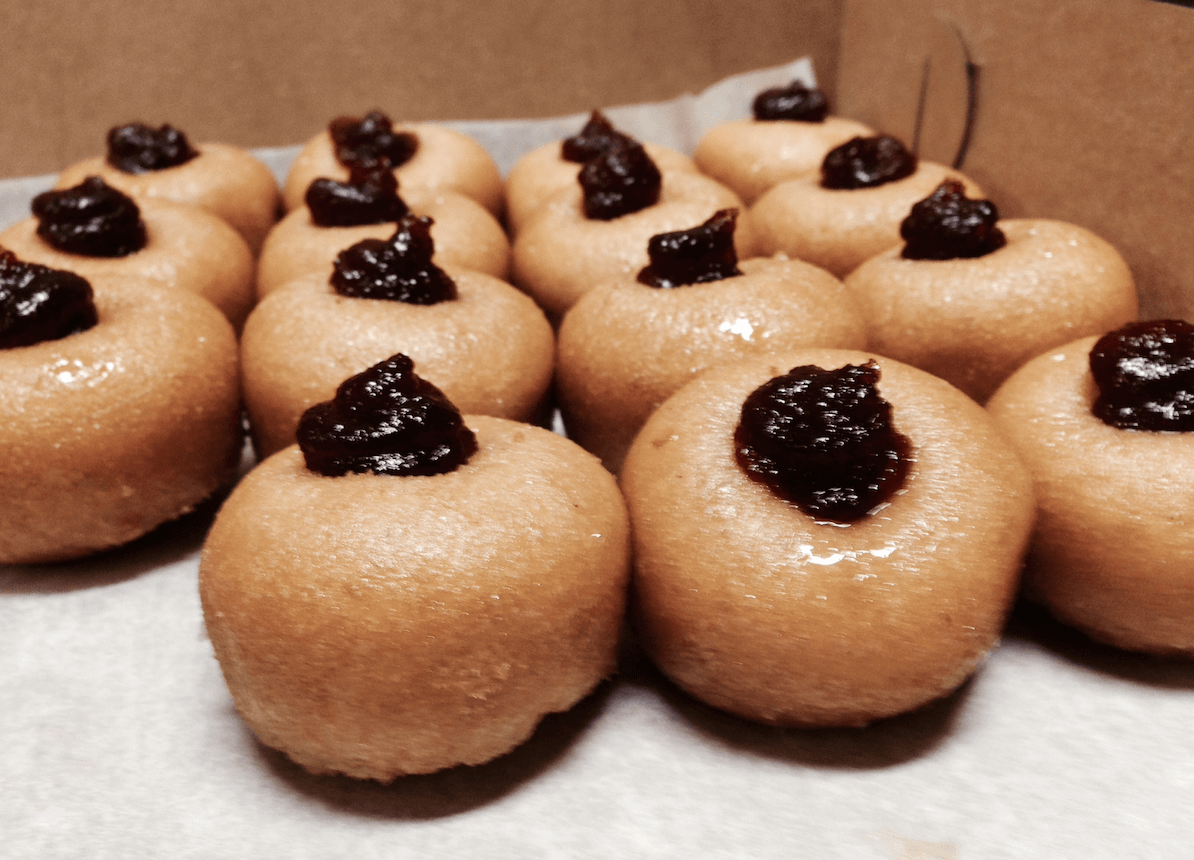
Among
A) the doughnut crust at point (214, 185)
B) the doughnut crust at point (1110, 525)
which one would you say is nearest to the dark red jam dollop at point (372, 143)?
the doughnut crust at point (214, 185)

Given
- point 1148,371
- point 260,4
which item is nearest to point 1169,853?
point 1148,371

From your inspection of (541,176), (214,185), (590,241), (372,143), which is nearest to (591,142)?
(541,176)

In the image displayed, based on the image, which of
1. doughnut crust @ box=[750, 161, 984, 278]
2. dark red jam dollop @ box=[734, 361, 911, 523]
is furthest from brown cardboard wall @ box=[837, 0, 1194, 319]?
dark red jam dollop @ box=[734, 361, 911, 523]

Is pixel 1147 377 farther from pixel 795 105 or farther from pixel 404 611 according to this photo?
pixel 795 105

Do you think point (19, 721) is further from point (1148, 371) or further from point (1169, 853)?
point (1148, 371)

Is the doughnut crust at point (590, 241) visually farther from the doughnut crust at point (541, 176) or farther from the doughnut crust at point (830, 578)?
the doughnut crust at point (830, 578)

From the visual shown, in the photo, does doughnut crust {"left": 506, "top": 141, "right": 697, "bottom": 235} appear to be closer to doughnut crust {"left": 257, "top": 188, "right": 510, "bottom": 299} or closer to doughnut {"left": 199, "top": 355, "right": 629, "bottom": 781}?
doughnut crust {"left": 257, "top": 188, "right": 510, "bottom": 299}
